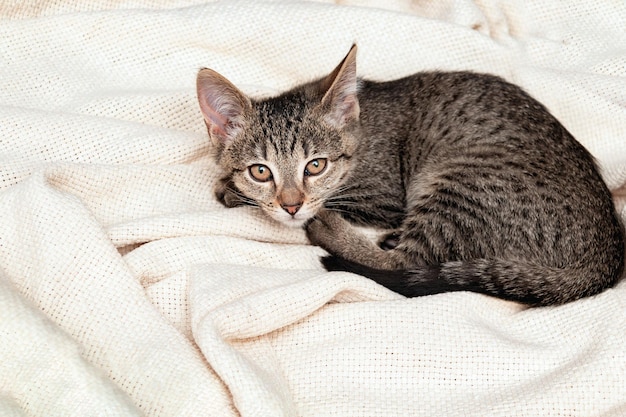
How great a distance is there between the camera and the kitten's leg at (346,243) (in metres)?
2.94

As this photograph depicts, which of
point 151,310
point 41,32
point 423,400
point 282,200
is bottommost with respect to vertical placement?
point 423,400

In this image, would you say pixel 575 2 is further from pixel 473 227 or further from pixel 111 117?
pixel 111 117

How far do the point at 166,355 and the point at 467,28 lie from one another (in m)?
2.38

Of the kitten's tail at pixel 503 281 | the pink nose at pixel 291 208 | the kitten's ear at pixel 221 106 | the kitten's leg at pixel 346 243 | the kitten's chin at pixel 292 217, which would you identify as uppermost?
the kitten's ear at pixel 221 106

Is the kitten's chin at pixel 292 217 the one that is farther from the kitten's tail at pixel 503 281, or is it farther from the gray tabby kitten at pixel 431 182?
the kitten's tail at pixel 503 281

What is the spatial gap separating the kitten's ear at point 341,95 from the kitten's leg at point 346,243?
443 millimetres

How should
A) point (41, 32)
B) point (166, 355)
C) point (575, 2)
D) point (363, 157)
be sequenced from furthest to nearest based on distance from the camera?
point (575, 2), point (41, 32), point (363, 157), point (166, 355)

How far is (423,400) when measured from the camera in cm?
233

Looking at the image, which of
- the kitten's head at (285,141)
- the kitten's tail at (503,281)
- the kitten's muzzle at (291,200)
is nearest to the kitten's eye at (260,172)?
the kitten's head at (285,141)

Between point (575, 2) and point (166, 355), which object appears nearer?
point (166, 355)

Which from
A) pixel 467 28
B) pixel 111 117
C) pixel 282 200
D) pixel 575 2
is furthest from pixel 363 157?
pixel 575 2

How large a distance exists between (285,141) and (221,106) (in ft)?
1.08

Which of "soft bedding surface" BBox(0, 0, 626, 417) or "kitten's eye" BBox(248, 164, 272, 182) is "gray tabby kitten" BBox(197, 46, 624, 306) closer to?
"kitten's eye" BBox(248, 164, 272, 182)

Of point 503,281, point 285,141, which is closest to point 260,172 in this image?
point 285,141
